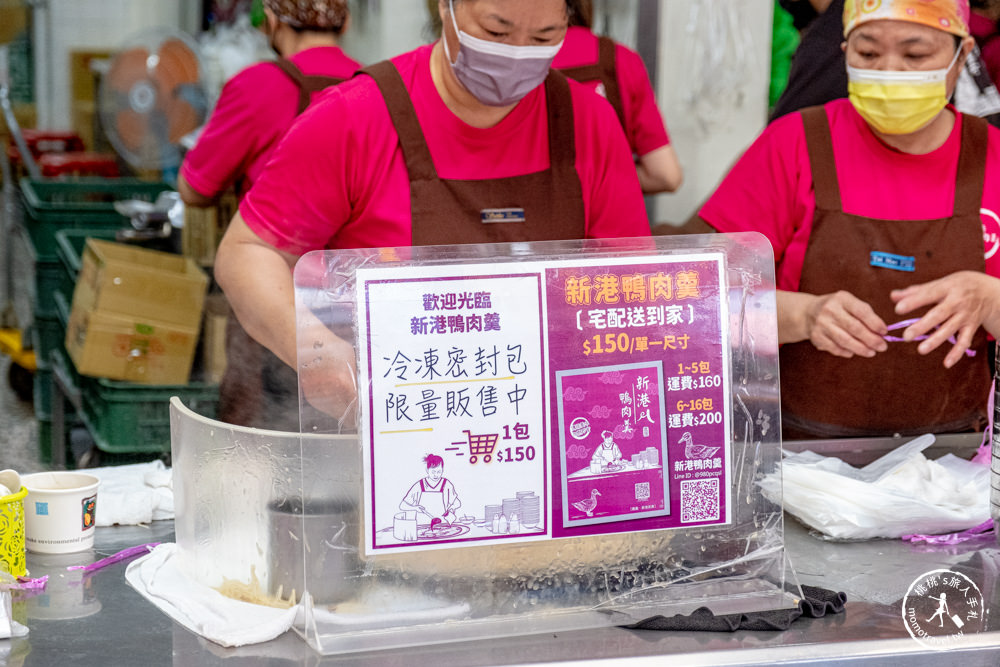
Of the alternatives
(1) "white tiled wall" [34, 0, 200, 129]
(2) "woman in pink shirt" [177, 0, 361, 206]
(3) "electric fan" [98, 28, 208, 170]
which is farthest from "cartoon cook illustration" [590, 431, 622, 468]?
(1) "white tiled wall" [34, 0, 200, 129]

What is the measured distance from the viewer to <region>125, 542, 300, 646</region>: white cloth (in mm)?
1258

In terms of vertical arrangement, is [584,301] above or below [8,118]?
below

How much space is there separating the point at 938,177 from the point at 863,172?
15 cm

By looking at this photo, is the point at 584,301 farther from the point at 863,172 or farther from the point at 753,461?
the point at 863,172

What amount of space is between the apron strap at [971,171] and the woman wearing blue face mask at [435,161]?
78cm

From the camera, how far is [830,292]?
228 centimetres

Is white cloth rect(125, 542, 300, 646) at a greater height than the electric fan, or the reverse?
the electric fan

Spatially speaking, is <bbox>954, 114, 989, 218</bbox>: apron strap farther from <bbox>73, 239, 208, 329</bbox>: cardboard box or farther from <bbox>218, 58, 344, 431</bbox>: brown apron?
<bbox>73, 239, 208, 329</bbox>: cardboard box

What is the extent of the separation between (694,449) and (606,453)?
0.37 ft

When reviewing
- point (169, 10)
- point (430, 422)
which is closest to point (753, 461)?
point (430, 422)

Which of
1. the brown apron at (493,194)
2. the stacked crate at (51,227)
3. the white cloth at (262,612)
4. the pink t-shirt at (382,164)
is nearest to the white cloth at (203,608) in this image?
the white cloth at (262,612)

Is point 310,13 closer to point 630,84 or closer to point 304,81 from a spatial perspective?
point 304,81

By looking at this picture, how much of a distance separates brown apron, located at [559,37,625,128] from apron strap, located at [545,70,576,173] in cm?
126

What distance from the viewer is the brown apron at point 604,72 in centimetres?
323
